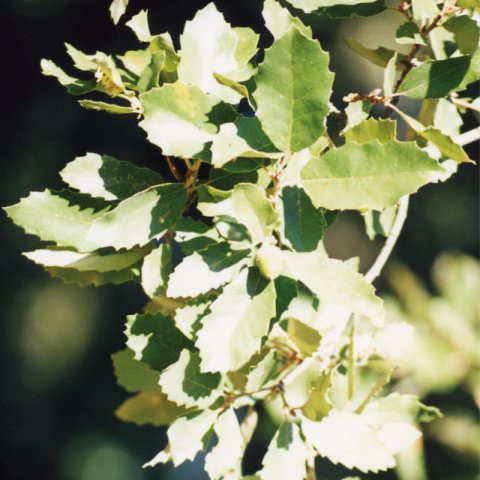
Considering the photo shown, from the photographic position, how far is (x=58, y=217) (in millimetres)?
777

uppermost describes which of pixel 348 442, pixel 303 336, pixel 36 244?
pixel 303 336

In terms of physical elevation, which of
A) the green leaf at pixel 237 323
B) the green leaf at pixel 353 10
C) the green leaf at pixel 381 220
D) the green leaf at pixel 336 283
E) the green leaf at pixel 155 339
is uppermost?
the green leaf at pixel 353 10

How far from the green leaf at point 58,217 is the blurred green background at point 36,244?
112 cm

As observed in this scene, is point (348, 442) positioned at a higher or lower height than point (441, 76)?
lower

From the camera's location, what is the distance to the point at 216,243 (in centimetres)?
71

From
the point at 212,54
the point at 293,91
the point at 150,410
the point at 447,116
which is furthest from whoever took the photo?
the point at 150,410

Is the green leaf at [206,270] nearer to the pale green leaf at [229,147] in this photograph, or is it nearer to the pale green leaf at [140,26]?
the pale green leaf at [229,147]

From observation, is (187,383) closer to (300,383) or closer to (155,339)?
(155,339)

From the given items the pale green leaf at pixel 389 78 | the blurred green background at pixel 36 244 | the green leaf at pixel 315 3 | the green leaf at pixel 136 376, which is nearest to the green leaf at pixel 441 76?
the pale green leaf at pixel 389 78

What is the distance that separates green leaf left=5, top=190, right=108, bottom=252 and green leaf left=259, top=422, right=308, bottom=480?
0.37 metres

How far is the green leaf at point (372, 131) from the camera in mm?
716

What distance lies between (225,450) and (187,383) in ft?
0.36

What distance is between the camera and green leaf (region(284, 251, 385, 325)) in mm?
658

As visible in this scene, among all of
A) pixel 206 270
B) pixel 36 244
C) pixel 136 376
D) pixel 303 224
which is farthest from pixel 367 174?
pixel 36 244
